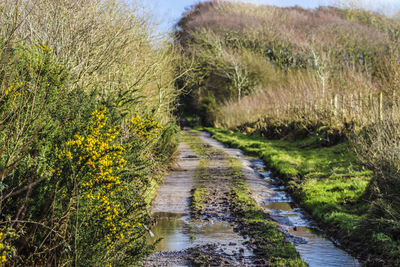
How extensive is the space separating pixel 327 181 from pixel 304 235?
410 centimetres

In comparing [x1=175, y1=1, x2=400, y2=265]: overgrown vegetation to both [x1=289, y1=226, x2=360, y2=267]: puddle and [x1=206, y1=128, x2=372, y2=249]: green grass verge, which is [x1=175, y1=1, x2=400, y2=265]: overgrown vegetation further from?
[x1=289, y1=226, x2=360, y2=267]: puddle

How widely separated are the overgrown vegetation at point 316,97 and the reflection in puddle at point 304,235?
0.41 m

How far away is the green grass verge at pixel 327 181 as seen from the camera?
9.30 m

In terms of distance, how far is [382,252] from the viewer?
23.5ft

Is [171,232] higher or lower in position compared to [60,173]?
lower

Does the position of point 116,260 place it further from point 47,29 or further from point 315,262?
point 47,29

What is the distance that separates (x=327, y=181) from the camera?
490 inches

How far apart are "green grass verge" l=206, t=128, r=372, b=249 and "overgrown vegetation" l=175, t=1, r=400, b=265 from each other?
0.03 metres

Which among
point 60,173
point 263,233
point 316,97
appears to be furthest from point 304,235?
point 316,97

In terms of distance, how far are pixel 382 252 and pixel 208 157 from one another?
1352 centimetres

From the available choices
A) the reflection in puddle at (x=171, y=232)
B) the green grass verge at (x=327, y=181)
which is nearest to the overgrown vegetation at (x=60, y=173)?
the reflection in puddle at (x=171, y=232)

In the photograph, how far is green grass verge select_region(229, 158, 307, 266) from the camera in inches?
281

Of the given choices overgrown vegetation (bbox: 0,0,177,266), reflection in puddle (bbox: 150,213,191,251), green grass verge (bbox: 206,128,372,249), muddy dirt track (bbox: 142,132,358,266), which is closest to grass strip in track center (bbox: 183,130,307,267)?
muddy dirt track (bbox: 142,132,358,266)

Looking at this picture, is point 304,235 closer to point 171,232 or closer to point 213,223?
point 213,223
